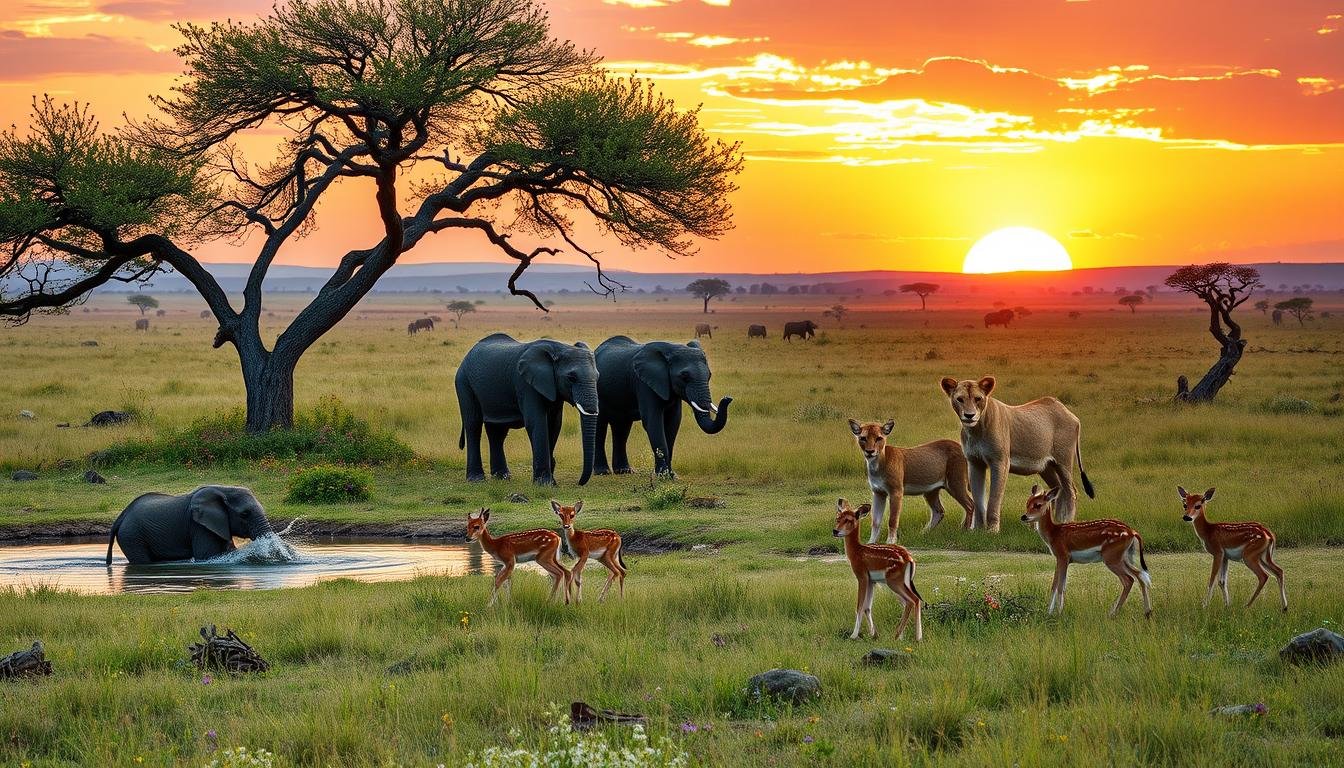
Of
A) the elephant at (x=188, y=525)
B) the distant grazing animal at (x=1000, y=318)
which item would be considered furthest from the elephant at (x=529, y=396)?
the distant grazing animal at (x=1000, y=318)

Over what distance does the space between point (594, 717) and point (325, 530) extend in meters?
13.0

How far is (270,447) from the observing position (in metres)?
27.1

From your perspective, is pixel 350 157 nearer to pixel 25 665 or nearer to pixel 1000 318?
pixel 25 665

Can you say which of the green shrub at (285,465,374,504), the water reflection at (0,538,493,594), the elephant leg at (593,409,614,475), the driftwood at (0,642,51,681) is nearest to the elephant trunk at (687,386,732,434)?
the elephant leg at (593,409,614,475)

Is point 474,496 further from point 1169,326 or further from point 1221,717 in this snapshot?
point 1169,326

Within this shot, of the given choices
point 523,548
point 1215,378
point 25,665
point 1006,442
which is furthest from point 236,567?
point 1215,378

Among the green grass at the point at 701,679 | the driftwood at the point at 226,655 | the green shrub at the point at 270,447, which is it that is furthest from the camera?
the green shrub at the point at 270,447

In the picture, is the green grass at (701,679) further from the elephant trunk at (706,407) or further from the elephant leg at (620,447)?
the elephant leg at (620,447)

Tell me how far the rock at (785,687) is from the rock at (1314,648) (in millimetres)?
3243

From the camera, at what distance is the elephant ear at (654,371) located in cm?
2542

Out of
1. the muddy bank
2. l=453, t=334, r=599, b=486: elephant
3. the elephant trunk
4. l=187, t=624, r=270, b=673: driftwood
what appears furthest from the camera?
the elephant trunk

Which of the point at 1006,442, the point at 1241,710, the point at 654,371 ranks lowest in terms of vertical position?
the point at 1241,710

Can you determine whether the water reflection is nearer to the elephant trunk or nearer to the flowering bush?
the elephant trunk

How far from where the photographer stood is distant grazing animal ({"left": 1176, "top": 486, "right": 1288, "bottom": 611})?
11.1m
